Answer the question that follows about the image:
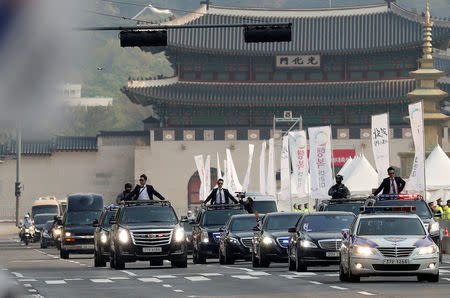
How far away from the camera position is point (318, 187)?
50188mm

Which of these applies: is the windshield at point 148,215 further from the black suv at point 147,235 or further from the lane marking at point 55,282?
the lane marking at point 55,282

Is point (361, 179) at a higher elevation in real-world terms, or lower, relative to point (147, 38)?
lower

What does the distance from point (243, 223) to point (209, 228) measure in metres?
1.99

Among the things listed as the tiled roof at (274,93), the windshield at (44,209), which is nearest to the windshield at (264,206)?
the windshield at (44,209)

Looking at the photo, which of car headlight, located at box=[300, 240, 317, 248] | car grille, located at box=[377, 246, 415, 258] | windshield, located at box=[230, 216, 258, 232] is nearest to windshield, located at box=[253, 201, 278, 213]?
windshield, located at box=[230, 216, 258, 232]

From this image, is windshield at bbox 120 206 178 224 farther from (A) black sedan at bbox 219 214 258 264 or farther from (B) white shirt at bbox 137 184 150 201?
(A) black sedan at bbox 219 214 258 264

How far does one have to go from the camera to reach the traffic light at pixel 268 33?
25.2m

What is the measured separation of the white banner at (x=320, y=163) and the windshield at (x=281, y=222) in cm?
1880

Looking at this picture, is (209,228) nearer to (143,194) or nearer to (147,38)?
(143,194)

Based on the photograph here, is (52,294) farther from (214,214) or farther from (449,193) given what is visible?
(449,193)

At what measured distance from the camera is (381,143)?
43344 mm

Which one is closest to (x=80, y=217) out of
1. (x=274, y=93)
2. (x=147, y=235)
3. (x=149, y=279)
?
(x=147, y=235)

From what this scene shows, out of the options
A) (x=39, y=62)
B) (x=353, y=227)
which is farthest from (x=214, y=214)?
(x=39, y=62)

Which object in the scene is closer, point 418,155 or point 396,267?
point 396,267
